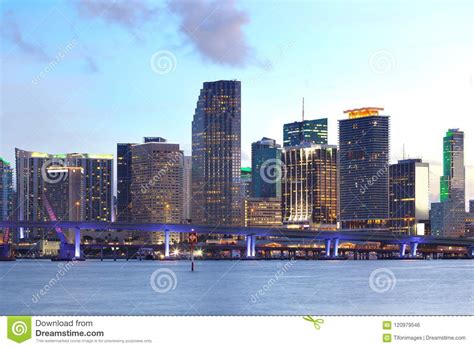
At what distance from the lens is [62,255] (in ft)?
616
